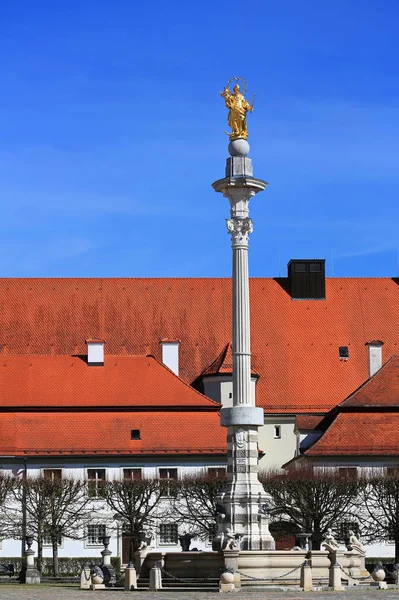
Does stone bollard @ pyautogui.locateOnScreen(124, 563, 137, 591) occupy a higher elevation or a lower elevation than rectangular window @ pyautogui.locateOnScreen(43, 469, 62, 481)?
lower

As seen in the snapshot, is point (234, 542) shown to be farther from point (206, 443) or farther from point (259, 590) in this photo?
point (206, 443)

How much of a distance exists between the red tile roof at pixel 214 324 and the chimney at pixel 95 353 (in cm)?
398

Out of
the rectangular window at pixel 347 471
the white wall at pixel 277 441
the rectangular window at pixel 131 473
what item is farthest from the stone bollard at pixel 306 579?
the white wall at pixel 277 441

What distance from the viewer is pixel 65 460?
82.7 metres

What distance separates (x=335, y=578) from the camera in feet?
148

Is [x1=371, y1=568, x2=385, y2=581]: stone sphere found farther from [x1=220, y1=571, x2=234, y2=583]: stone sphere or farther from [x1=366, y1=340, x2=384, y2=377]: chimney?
[x1=366, y1=340, x2=384, y2=377]: chimney

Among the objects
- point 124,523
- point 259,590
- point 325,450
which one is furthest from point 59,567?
point 259,590

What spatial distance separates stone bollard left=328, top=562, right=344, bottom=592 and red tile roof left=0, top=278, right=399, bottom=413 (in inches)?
1926

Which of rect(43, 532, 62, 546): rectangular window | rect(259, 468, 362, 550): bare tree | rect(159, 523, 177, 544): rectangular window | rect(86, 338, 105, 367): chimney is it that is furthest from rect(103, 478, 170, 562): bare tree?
rect(86, 338, 105, 367): chimney

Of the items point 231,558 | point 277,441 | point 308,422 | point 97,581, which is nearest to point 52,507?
point 277,441

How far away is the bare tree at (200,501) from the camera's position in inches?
2972

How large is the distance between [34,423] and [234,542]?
39298mm

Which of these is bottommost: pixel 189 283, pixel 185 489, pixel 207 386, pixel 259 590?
pixel 259 590

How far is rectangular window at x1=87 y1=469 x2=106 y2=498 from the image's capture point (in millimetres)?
78312
